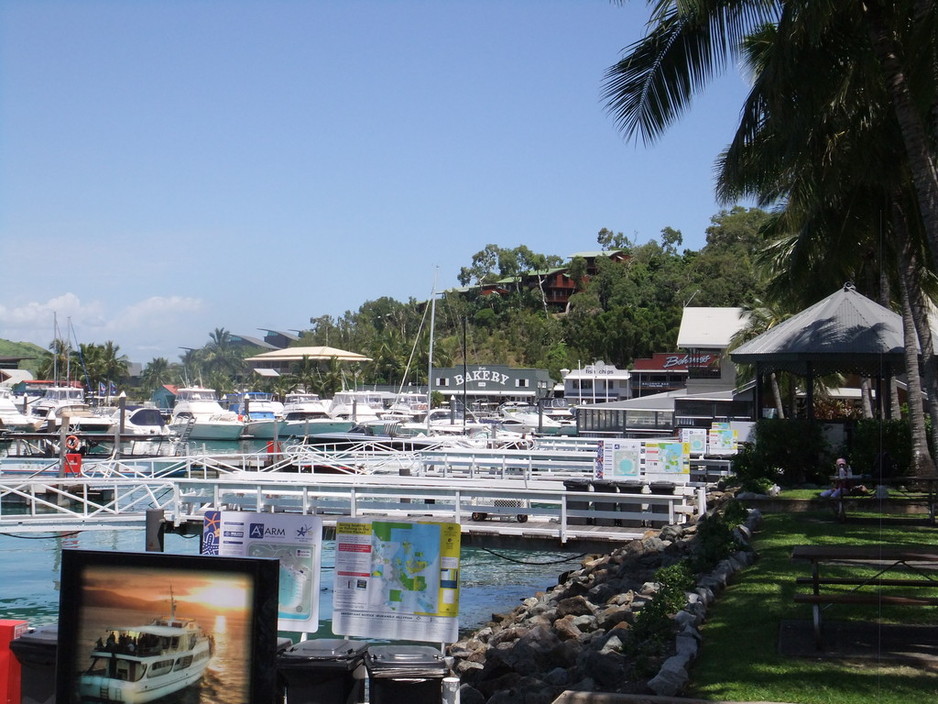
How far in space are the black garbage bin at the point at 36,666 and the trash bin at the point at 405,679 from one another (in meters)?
2.28

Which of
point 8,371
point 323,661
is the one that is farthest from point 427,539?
point 8,371

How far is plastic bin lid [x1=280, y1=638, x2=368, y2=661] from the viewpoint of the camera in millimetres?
7477

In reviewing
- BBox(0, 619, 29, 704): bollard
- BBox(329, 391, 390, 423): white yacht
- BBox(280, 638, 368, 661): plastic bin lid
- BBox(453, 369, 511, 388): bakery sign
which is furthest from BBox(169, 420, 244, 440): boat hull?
BBox(280, 638, 368, 661): plastic bin lid

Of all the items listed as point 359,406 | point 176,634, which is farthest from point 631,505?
point 359,406

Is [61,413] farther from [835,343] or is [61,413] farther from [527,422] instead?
[835,343]

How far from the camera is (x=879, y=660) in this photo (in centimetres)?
842

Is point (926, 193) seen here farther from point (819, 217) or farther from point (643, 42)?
point (819, 217)

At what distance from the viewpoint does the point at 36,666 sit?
24.3 feet

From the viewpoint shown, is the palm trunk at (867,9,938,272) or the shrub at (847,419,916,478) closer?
the palm trunk at (867,9,938,272)

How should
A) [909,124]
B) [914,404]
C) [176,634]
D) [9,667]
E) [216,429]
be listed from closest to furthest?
[176,634] → [9,667] → [909,124] → [914,404] → [216,429]

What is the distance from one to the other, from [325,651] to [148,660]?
156cm

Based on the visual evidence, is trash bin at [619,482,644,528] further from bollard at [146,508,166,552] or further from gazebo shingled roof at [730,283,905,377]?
bollard at [146,508,166,552]

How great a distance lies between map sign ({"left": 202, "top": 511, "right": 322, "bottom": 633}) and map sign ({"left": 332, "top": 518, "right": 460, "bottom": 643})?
1.33ft

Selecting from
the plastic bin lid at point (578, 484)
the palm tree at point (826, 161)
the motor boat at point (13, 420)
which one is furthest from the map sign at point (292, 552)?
the motor boat at point (13, 420)
